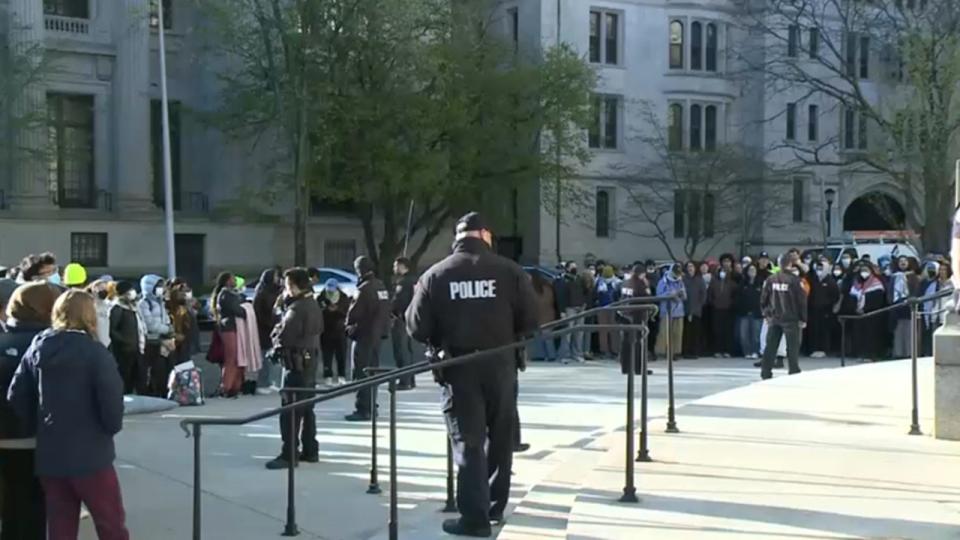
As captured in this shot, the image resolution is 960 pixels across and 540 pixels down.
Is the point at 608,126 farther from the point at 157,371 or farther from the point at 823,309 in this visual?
the point at 157,371

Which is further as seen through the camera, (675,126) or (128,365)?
(675,126)

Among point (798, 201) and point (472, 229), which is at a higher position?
point (798, 201)

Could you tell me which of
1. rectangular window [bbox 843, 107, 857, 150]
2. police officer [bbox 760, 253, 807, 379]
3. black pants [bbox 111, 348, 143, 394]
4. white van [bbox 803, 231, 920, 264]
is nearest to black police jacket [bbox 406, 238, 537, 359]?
black pants [bbox 111, 348, 143, 394]

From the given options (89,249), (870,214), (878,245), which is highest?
(870,214)

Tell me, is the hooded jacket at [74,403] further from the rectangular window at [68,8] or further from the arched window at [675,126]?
the arched window at [675,126]

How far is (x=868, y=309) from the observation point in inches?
822

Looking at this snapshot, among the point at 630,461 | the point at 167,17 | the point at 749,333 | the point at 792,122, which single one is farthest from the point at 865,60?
the point at 630,461

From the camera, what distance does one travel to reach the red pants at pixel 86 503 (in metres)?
6.37

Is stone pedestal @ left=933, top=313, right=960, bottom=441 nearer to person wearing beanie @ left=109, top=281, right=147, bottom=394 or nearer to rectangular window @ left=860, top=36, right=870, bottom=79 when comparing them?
person wearing beanie @ left=109, top=281, right=147, bottom=394

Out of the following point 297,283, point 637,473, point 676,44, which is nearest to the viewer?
point 637,473

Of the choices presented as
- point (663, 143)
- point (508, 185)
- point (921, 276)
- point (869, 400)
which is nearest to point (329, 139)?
point (508, 185)

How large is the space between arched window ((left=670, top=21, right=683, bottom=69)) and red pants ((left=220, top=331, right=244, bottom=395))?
3809 cm

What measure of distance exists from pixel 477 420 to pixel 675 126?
45078 mm

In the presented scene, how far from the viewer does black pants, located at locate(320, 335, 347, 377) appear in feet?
57.8
